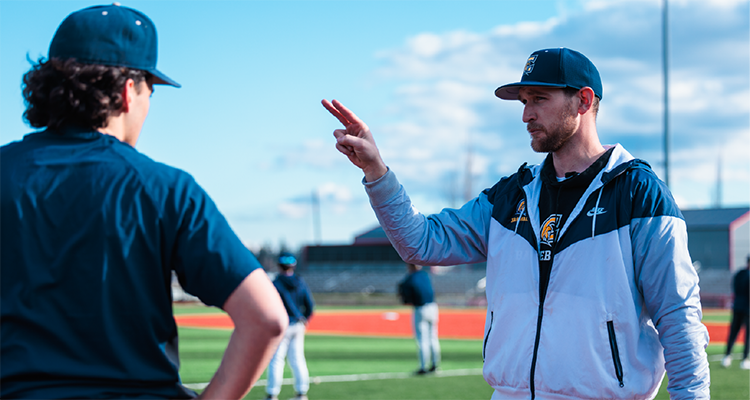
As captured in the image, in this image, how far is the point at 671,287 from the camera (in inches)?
115

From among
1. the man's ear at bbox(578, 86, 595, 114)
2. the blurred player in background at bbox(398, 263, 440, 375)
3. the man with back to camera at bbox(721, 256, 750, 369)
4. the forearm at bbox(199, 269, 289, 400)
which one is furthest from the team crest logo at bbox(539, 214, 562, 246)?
the man with back to camera at bbox(721, 256, 750, 369)

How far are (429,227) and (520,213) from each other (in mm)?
448

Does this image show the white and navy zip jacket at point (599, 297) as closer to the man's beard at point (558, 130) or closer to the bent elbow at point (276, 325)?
the man's beard at point (558, 130)

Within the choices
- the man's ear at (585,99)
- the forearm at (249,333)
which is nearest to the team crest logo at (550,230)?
the man's ear at (585,99)

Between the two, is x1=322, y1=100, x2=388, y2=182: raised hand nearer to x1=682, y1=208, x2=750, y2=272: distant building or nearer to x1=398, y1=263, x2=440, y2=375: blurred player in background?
x1=398, y1=263, x2=440, y2=375: blurred player in background

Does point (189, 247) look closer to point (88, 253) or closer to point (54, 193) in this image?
point (88, 253)

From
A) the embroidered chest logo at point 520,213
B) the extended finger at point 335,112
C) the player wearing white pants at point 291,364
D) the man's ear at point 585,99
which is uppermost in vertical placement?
the man's ear at point 585,99

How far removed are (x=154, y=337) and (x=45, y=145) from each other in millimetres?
618

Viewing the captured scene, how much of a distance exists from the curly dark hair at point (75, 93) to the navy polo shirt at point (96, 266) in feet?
0.34

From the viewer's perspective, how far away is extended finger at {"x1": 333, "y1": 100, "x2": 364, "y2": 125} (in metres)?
3.11

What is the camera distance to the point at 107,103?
201 cm

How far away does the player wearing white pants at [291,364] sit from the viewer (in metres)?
9.84

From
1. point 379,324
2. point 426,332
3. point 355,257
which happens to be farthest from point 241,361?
point 355,257

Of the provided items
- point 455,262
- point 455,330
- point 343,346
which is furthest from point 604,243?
point 455,330
